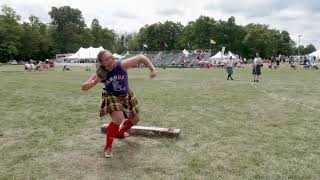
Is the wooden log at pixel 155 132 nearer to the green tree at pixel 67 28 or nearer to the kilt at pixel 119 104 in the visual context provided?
the kilt at pixel 119 104

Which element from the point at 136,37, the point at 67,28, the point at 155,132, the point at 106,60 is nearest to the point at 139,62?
the point at 106,60

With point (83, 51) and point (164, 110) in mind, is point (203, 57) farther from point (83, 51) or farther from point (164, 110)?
point (164, 110)

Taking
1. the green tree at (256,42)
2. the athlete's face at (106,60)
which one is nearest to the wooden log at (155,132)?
the athlete's face at (106,60)

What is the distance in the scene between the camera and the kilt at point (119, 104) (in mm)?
5316

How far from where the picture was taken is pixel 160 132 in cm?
606

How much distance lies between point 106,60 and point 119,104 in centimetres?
65

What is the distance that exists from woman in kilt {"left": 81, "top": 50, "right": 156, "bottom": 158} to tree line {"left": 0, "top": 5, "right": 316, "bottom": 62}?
236ft

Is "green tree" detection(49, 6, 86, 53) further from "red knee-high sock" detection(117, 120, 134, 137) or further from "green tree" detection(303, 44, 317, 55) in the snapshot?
"red knee-high sock" detection(117, 120, 134, 137)

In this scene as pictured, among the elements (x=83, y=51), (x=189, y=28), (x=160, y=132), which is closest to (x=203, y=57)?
(x=83, y=51)

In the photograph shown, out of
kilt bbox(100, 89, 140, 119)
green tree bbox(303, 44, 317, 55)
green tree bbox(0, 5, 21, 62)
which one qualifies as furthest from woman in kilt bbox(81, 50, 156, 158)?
green tree bbox(303, 44, 317, 55)

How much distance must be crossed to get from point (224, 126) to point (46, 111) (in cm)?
420

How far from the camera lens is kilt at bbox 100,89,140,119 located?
532cm

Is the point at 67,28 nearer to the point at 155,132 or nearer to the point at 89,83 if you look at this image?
the point at 155,132

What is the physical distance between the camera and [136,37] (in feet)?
337
